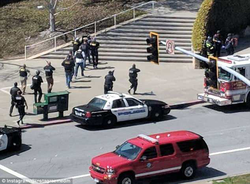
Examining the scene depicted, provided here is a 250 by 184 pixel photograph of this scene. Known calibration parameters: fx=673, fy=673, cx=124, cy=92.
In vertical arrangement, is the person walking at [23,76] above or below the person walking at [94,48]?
below

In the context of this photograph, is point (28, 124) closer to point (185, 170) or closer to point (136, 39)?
point (185, 170)

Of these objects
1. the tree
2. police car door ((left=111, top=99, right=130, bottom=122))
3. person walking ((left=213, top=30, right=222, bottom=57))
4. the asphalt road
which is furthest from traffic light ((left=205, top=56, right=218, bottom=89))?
the tree

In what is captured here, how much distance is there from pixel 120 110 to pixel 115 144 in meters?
2.48

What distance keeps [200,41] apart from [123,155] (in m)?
17.9

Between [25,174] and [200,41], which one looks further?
[200,41]

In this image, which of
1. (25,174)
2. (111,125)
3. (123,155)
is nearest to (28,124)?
(111,125)

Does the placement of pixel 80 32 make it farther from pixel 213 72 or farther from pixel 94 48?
pixel 213 72

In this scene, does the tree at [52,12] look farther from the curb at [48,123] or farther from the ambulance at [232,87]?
the ambulance at [232,87]

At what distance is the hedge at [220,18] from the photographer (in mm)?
36250

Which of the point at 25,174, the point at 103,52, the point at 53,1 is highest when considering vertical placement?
the point at 53,1

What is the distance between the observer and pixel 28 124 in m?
26.4

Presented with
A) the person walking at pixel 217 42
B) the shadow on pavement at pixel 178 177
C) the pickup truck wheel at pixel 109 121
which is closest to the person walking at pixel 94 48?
the person walking at pixel 217 42

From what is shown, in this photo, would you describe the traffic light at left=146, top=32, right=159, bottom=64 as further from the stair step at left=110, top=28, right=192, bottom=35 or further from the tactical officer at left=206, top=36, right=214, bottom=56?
the stair step at left=110, top=28, right=192, bottom=35

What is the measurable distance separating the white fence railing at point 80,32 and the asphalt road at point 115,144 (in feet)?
39.9
